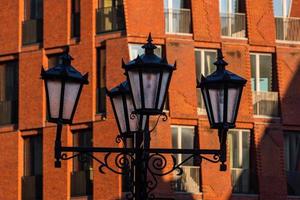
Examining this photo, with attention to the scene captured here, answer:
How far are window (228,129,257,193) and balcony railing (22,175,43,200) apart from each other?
7107 mm

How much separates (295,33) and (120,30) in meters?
6.88

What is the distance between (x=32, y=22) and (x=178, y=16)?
18.8ft

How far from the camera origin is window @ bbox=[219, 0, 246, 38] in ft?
142

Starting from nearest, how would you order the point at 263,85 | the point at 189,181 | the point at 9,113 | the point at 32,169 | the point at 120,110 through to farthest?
the point at 120,110 → the point at 189,181 → the point at 263,85 → the point at 32,169 → the point at 9,113

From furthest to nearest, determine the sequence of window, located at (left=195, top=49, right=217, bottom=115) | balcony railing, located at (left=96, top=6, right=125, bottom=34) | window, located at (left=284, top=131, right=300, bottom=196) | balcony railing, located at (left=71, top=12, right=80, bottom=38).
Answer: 1. balcony railing, located at (left=71, top=12, right=80, bottom=38)
2. window, located at (left=284, top=131, right=300, bottom=196)
3. window, located at (left=195, top=49, right=217, bottom=115)
4. balcony railing, located at (left=96, top=6, right=125, bottom=34)

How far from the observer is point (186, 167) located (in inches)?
1647

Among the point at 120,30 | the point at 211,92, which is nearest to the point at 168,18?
the point at 120,30

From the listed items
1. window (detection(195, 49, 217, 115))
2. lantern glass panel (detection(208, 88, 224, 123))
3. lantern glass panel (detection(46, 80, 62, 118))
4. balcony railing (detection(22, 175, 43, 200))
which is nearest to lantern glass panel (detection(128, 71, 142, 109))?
lantern glass panel (detection(46, 80, 62, 118))

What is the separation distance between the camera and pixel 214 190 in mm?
41719

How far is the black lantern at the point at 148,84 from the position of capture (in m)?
15.1

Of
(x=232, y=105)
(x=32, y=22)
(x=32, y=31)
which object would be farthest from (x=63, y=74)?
(x=32, y=22)

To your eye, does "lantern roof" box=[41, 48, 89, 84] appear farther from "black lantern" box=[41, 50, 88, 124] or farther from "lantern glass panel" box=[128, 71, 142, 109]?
"lantern glass panel" box=[128, 71, 142, 109]

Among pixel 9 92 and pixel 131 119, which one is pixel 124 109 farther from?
pixel 9 92

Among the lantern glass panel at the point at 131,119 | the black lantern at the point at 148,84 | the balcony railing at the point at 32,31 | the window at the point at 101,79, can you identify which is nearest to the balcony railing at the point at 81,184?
the window at the point at 101,79
